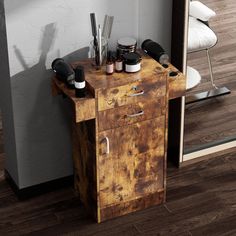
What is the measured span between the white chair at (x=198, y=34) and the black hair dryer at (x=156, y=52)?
11.7 inches

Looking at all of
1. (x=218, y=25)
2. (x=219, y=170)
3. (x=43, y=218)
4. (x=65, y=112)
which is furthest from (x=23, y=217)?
(x=218, y=25)

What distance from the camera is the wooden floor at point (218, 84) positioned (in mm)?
3688

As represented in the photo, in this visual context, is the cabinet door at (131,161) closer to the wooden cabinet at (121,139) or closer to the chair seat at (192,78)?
the wooden cabinet at (121,139)

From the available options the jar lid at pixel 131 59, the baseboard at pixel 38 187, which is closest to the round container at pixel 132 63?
the jar lid at pixel 131 59

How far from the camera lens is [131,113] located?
3.23m

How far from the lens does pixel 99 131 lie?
3.20 m

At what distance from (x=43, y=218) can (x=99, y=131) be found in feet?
1.99

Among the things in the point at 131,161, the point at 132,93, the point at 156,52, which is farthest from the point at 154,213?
the point at 156,52

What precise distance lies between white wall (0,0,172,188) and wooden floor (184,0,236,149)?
0.95 ft

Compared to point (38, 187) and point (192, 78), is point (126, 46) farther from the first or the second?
point (38, 187)

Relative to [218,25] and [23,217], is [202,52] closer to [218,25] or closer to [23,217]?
[218,25]

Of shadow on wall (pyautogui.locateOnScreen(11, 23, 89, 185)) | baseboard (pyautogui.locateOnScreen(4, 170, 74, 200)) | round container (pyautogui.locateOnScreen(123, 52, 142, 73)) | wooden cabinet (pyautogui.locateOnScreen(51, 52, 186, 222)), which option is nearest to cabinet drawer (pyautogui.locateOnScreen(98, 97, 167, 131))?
wooden cabinet (pyautogui.locateOnScreen(51, 52, 186, 222))

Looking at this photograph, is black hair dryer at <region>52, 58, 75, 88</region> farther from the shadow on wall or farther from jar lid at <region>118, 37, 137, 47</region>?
jar lid at <region>118, 37, 137, 47</region>

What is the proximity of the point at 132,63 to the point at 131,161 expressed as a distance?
48 centimetres
